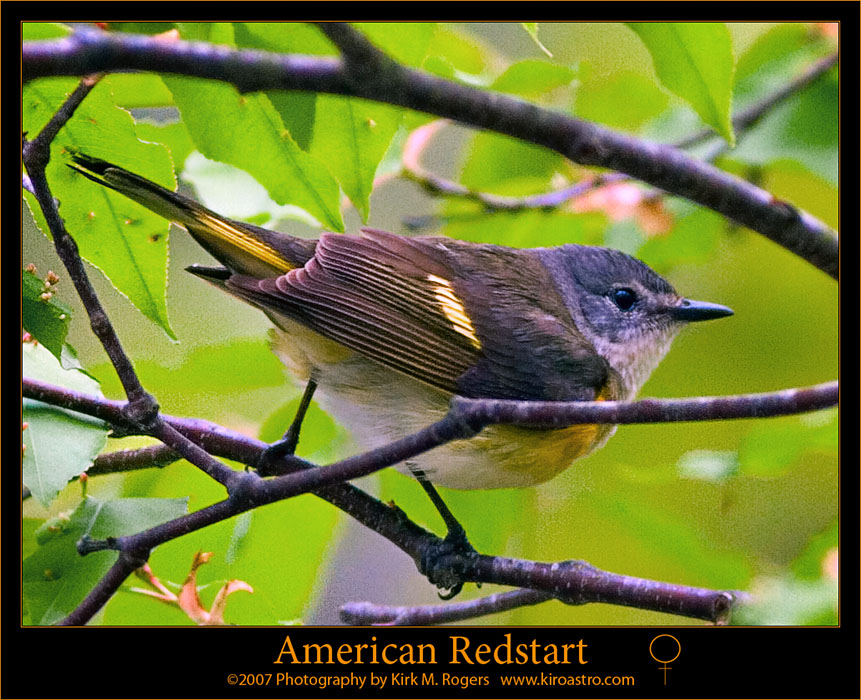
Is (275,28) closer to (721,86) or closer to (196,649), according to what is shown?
(721,86)

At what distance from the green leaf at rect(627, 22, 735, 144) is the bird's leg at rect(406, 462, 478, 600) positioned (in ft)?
3.20

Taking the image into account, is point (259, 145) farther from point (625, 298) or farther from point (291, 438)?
point (625, 298)

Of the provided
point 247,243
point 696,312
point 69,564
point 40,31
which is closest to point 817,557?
point 696,312

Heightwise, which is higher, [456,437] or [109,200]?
[109,200]

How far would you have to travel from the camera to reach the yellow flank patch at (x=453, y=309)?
209 centimetres

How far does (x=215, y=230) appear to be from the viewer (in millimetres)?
1846

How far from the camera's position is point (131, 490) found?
190 cm

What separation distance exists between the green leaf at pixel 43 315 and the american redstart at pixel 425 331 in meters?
0.22

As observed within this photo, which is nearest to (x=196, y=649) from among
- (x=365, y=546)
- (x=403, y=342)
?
(x=403, y=342)

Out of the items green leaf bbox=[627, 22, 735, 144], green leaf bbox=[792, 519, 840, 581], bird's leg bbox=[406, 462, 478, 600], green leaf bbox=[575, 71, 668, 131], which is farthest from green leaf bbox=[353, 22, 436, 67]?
green leaf bbox=[575, 71, 668, 131]

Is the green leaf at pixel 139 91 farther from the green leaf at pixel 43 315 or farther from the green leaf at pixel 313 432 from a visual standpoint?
the green leaf at pixel 313 432

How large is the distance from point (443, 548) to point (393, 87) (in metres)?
1.27

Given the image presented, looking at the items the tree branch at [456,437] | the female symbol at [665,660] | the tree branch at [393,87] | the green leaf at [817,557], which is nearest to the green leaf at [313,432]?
the tree branch at [456,437]

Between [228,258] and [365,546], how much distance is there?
1.68m
